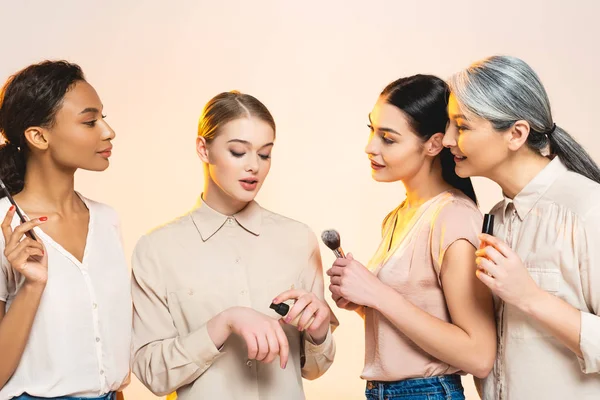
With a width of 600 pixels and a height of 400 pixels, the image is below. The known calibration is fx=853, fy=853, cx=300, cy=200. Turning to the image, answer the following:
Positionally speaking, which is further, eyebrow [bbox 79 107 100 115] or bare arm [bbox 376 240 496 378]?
eyebrow [bbox 79 107 100 115]

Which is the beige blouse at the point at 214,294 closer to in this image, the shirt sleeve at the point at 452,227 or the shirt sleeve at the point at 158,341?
the shirt sleeve at the point at 158,341

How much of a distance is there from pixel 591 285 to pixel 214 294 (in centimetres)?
91

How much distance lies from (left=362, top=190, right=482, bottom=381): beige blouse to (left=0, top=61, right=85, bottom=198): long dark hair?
0.96 m

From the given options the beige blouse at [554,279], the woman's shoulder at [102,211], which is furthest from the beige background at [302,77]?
the beige blouse at [554,279]

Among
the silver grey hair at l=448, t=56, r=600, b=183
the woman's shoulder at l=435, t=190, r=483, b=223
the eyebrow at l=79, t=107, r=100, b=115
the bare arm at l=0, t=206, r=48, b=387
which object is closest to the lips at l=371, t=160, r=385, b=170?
the woman's shoulder at l=435, t=190, r=483, b=223

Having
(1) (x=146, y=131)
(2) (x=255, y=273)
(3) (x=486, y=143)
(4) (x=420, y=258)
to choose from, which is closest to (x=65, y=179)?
(2) (x=255, y=273)

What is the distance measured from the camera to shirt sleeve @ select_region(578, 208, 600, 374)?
1898 millimetres

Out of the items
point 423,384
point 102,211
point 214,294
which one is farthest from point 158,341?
point 423,384

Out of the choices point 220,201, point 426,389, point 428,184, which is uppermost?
point 428,184

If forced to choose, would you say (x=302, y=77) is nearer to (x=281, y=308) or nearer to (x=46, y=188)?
(x=46, y=188)

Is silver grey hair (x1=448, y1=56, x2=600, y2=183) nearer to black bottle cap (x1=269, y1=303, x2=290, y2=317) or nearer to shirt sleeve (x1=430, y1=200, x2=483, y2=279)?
shirt sleeve (x1=430, y1=200, x2=483, y2=279)

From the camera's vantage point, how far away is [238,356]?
7.09 feet

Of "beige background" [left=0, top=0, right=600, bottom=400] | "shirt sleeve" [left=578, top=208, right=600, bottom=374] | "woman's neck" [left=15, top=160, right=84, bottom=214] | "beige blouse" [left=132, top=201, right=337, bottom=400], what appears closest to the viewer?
"shirt sleeve" [left=578, top=208, right=600, bottom=374]

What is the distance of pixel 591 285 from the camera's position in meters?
1.92
